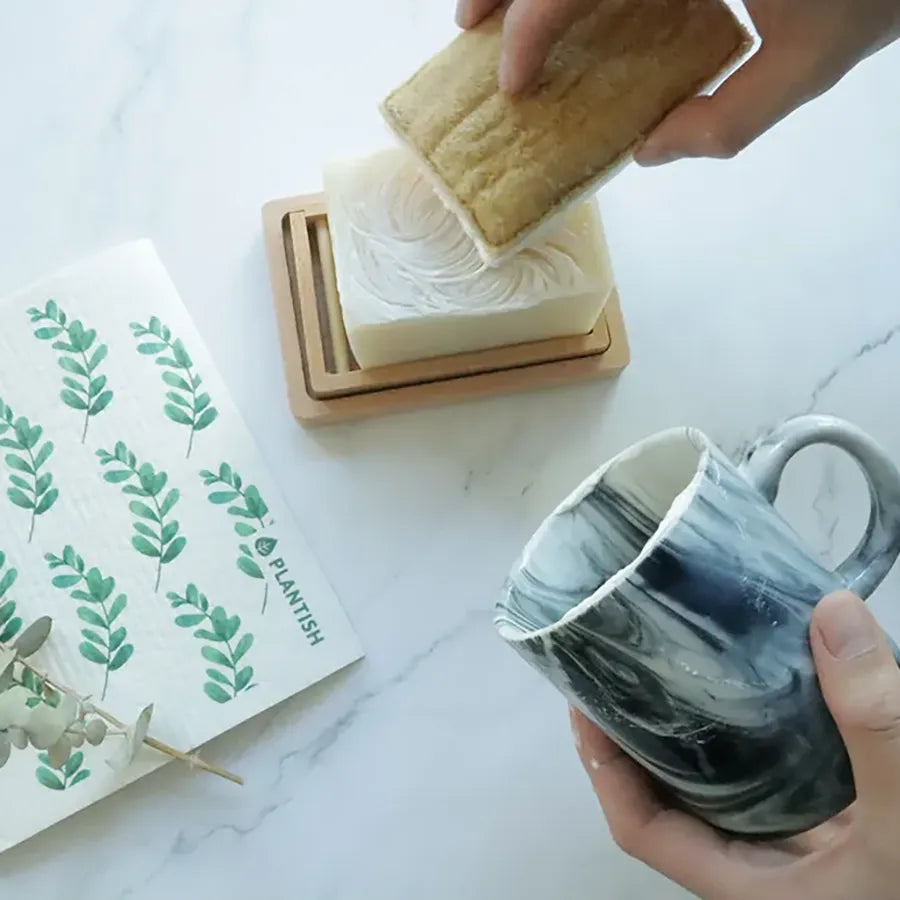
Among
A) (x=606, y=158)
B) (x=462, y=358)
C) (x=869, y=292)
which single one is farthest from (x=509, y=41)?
(x=869, y=292)

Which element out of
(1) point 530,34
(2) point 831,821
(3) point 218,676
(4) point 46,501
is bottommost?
(2) point 831,821

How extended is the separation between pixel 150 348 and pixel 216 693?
185 millimetres

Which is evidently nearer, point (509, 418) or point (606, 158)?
point (606, 158)

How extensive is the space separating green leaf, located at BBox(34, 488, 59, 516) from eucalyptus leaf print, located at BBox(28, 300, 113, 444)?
34mm

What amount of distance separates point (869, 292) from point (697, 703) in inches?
14.0

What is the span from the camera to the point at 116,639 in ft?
1.88

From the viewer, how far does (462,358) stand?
1.98ft

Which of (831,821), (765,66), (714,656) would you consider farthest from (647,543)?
(765,66)

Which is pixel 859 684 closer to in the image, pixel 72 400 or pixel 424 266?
pixel 424 266

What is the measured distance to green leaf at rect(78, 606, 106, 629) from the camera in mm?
574

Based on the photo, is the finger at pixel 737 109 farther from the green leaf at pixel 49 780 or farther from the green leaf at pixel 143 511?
the green leaf at pixel 49 780

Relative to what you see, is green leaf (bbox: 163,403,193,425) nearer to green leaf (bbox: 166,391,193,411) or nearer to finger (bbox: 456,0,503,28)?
green leaf (bbox: 166,391,193,411)

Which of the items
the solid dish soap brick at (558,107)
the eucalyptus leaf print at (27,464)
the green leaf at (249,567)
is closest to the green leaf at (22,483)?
the eucalyptus leaf print at (27,464)

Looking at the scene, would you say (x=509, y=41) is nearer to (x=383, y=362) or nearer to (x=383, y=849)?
(x=383, y=362)
